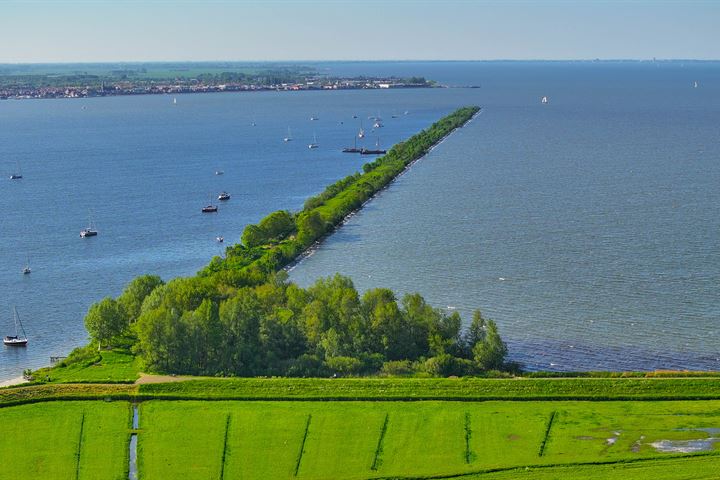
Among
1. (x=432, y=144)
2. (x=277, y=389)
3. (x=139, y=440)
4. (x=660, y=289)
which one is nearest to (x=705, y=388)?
(x=660, y=289)

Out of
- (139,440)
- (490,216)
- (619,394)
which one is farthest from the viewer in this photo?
(490,216)


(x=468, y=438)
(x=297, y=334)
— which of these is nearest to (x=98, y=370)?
(x=297, y=334)

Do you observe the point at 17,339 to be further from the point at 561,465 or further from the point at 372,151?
the point at 372,151

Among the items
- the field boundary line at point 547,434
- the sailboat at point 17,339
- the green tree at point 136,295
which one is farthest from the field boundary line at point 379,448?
the sailboat at point 17,339

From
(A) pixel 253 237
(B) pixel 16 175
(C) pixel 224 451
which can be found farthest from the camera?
(B) pixel 16 175

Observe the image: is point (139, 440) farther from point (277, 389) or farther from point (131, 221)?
point (131, 221)

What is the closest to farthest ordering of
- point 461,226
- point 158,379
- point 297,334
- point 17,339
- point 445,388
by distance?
point 445,388 < point 158,379 < point 297,334 < point 17,339 < point 461,226

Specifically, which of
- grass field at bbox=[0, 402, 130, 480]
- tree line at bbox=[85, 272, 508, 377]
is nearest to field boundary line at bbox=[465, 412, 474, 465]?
tree line at bbox=[85, 272, 508, 377]

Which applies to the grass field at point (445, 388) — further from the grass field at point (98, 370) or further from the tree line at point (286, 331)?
the grass field at point (98, 370)
